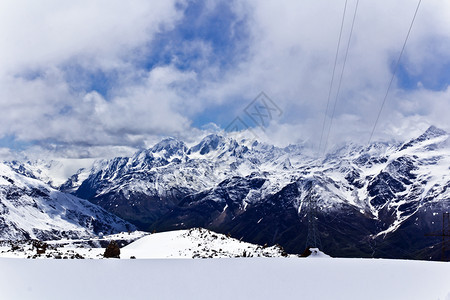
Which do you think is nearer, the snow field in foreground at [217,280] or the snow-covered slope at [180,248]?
the snow field in foreground at [217,280]

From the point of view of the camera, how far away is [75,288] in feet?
65.3

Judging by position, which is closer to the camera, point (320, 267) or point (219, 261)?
point (320, 267)

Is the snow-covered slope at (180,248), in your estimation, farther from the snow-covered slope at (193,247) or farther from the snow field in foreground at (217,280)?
the snow field in foreground at (217,280)

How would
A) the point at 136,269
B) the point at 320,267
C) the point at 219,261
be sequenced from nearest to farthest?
the point at 136,269, the point at 320,267, the point at 219,261

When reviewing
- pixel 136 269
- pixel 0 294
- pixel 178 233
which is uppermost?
pixel 178 233

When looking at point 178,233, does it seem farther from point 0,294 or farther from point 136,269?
point 0,294

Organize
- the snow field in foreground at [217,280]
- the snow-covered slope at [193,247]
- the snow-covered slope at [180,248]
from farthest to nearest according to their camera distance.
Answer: the snow-covered slope at [193,247] < the snow-covered slope at [180,248] < the snow field in foreground at [217,280]

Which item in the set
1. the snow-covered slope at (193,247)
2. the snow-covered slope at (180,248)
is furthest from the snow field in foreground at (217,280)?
the snow-covered slope at (193,247)

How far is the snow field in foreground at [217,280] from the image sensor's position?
64.1 ft

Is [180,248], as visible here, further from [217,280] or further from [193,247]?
[217,280]

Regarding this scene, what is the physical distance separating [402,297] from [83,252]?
4236 cm

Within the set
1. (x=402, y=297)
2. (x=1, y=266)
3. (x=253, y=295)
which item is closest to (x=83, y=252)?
(x=1, y=266)

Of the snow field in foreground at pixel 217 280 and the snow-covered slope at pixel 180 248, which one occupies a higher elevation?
the snow-covered slope at pixel 180 248

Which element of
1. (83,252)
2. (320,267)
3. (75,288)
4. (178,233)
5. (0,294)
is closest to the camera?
(0,294)
